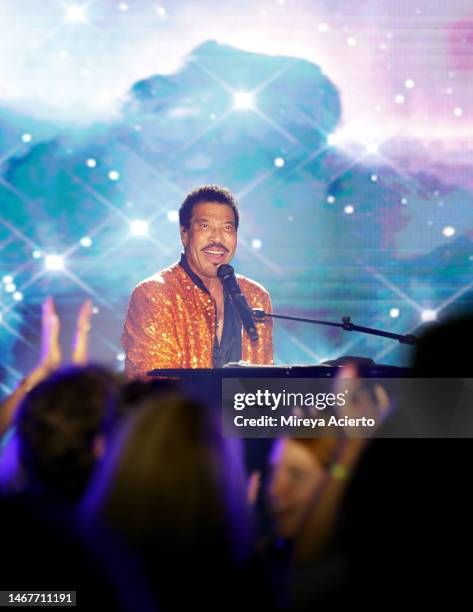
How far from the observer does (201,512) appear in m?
1.21

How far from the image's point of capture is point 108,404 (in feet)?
5.04

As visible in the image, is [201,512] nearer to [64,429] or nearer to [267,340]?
Answer: [64,429]

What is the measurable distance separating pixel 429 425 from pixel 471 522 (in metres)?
0.24

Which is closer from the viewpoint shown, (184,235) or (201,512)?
(201,512)

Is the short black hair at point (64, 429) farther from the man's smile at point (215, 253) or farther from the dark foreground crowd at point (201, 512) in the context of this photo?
the man's smile at point (215, 253)

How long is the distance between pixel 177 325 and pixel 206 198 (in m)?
0.87

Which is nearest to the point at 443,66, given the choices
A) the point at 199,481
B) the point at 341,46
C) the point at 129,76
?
the point at 341,46

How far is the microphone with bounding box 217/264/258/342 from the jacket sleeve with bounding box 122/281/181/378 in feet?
1.82

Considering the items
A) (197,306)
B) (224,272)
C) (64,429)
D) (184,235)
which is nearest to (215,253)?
(184,235)

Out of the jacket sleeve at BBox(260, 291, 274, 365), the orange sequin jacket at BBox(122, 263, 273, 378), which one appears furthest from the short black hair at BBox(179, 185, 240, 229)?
the jacket sleeve at BBox(260, 291, 274, 365)

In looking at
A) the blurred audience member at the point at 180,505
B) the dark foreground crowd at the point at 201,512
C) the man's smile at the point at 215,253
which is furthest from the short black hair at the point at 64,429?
the man's smile at the point at 215,253

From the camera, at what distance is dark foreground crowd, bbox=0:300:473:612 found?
1236 millimetres

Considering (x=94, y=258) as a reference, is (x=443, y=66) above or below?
above

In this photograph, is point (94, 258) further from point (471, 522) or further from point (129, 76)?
point (471, 522)
